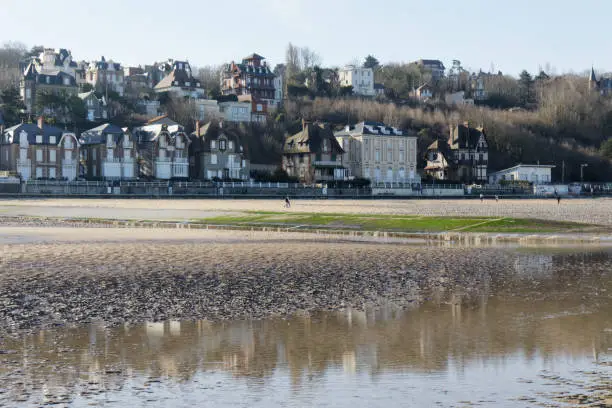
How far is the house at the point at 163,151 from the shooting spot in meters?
109

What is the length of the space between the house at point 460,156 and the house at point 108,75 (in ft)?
205

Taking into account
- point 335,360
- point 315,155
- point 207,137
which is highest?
point 207,137

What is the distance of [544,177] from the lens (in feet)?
463

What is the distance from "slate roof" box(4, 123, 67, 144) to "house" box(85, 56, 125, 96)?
50279mm

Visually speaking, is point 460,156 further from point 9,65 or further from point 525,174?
point 9,65

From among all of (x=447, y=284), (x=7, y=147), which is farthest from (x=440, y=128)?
(x=447, y=284)

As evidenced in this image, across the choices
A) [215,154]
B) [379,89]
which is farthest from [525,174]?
[379,89]

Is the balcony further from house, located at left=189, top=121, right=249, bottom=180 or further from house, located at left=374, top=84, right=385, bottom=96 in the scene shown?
house, located at left=374, top=84, right=385, bottom=96

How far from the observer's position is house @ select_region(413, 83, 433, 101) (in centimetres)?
18612

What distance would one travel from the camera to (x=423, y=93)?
Result: 187625 mm

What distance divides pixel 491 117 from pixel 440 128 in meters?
17.3

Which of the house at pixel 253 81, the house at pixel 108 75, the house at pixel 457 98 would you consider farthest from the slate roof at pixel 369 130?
the house at pixel 457 98

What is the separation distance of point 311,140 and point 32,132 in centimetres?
4208

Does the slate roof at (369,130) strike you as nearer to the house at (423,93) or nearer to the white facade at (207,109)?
the white facade at (207,109)
